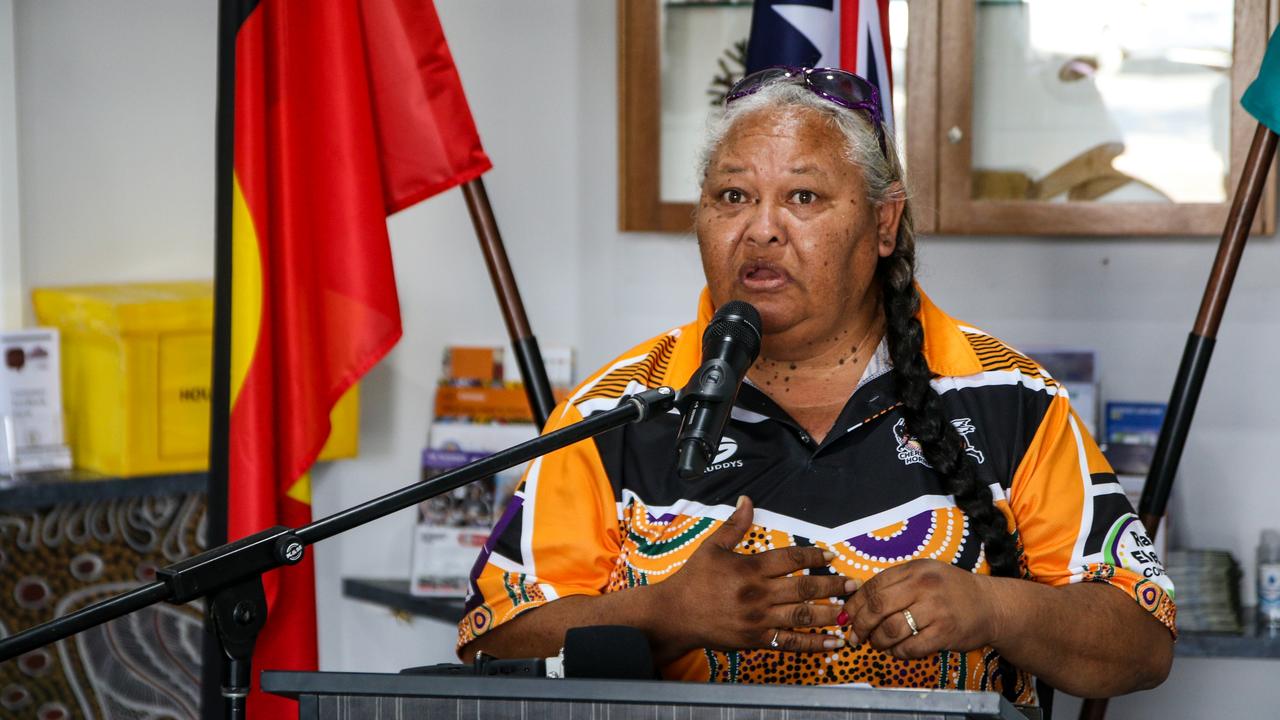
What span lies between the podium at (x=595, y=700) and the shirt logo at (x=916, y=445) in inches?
21.3

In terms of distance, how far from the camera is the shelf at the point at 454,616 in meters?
2.68

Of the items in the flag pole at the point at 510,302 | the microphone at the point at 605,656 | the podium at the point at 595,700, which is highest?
the flag pole at the point at 510,302

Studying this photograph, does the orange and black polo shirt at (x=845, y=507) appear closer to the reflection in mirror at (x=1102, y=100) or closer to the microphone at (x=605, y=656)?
the microphone at (x=605, y=656)

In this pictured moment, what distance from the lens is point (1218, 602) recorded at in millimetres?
2727

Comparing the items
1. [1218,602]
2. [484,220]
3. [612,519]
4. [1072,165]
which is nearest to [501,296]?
[484,220]

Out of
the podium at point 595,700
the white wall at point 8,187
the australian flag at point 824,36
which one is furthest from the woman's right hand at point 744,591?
the white wall at point 8,187

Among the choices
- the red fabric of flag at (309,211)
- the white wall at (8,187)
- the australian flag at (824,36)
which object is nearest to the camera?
the red fabric of flag at (309,211)

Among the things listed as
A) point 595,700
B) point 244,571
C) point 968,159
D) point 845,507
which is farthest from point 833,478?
point 968,159

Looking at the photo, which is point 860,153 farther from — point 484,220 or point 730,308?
point 484,220

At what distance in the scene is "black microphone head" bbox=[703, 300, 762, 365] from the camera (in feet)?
4.29

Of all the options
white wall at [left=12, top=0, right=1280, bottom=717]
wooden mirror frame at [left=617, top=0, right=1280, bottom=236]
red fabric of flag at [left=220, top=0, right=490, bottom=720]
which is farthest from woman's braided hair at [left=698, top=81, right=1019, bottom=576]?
white wall at [left=12, top=0, right=1280, bottom=717]

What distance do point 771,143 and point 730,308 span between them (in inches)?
16.6

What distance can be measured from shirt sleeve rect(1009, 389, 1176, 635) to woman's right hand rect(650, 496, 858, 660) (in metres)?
0.29

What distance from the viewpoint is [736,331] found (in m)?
1.32
